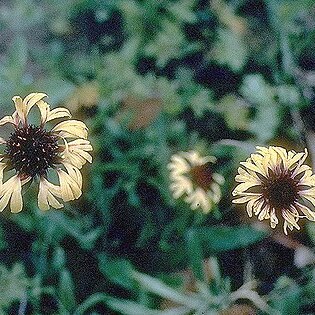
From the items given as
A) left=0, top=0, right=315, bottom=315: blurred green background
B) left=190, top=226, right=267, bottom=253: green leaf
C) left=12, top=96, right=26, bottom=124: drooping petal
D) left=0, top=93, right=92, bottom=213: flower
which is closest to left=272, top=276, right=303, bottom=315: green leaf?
left=0, top=0, right=315, bottom=315: blurred green background

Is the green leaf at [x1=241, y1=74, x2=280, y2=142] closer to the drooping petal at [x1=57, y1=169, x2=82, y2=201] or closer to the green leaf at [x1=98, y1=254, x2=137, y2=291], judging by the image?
the green leaf at [x1=98, y1=254, x2=137, y2=291]

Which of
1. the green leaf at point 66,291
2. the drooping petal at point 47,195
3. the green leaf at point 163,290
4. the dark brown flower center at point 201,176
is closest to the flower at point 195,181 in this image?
the dark brown flower center at point 201,176

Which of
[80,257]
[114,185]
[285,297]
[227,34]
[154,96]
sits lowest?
[285,297]

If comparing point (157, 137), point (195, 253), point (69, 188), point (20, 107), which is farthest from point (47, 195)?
point (157, 137)

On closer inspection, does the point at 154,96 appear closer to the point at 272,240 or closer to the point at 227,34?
the point at 227,34

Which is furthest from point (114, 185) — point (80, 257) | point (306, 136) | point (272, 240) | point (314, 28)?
point (314, 28)
